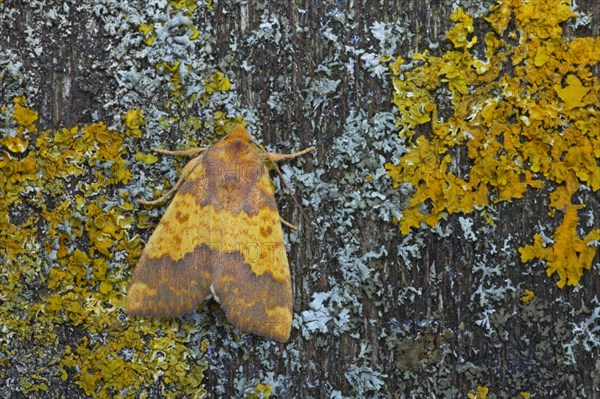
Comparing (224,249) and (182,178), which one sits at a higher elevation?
(182,178)

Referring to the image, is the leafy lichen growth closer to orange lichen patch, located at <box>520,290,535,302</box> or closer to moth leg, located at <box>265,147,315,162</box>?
moth leg, located at <box>265,147,315,162</box>

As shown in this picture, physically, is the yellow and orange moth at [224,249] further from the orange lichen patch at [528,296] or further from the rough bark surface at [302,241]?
the orange lichen patch at [528,296]

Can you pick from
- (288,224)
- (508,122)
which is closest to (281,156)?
(288,224)

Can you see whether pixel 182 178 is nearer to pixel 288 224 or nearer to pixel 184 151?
pixel 184 151

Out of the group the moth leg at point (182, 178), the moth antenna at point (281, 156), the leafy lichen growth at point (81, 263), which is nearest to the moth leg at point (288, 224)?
the moth antenna at point (281, 156)

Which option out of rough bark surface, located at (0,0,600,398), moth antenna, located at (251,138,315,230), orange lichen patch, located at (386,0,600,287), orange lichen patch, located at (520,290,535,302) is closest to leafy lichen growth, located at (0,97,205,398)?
rough bark surface, located at (0,0,600,398)

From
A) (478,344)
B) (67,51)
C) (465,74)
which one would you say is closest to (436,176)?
(465,74)
